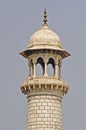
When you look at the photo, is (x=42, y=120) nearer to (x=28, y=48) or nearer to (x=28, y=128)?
(x=28, y=128)

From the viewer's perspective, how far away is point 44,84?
43250mm

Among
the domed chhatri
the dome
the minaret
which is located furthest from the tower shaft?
the dome

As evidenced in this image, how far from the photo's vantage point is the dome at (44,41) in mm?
43844

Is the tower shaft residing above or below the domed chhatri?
below

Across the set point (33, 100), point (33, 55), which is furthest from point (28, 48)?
point (33, 100)

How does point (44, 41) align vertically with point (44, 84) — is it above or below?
above

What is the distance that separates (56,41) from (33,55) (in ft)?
6.00

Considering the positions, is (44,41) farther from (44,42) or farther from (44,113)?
(44,113)

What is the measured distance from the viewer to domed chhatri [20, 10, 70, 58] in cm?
4381

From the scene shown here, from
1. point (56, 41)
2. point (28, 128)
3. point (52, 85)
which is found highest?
point (56, 41)

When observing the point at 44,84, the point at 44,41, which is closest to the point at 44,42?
the point at 44,41

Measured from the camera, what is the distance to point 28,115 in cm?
4316

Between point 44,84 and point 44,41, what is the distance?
295cm

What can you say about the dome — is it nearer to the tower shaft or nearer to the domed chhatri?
the domed chhatri
